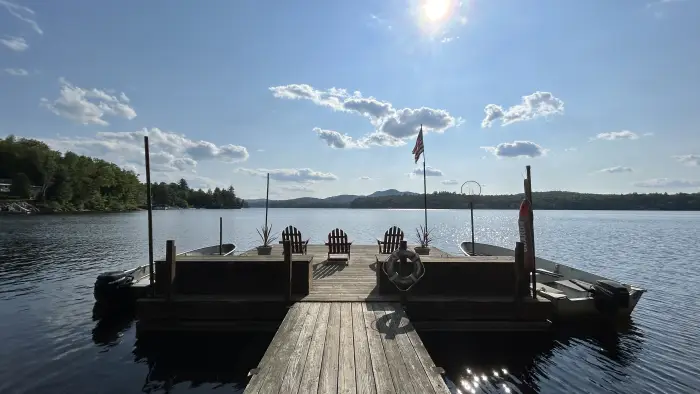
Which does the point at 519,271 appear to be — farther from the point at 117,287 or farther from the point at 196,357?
the point at 117,287

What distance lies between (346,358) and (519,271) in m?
4.08

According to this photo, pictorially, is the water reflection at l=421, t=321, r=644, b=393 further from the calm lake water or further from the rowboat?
the rowboat

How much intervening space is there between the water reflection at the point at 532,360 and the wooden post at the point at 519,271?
0.91 metres

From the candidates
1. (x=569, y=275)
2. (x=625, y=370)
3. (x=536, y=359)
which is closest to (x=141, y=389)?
(x=536, y=359)

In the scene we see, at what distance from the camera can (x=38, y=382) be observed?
5.66 metres

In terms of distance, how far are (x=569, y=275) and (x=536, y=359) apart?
183 inches

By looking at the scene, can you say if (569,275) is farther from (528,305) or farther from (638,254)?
(638,254)

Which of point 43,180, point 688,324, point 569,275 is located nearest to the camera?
point 688,324

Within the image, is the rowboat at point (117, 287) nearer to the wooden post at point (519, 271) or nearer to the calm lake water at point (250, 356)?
the calm lake water at point (250, 356)

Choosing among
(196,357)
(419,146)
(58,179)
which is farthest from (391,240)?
(58,179)

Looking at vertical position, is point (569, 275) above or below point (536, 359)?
above

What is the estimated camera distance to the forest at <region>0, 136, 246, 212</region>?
238 feet

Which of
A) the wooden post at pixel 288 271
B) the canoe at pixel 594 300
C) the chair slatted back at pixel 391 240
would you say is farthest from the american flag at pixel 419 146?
the wooden post at pixel 288 271

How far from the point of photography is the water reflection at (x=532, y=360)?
18.7ft
